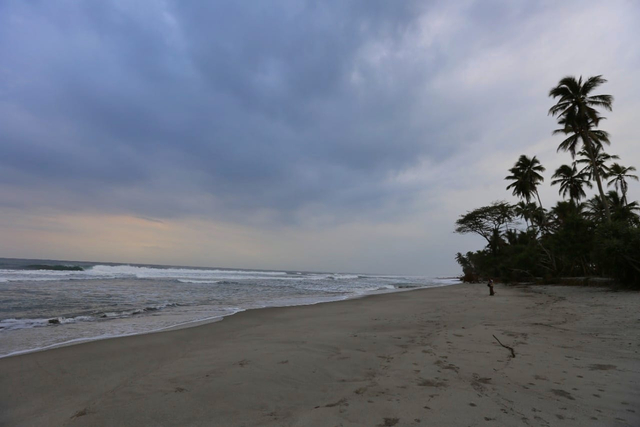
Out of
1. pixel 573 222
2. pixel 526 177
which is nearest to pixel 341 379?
pixel 573 222

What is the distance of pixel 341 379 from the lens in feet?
13.2

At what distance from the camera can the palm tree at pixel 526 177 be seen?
107 ft

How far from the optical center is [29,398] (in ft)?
12.4

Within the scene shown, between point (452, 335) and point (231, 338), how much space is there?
496 cm

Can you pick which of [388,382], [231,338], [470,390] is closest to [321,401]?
[388,382]

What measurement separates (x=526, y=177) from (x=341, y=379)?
3739cm

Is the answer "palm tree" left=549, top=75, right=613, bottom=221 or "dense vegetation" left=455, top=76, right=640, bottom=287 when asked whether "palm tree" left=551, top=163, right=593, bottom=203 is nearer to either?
"dense vegetation" left=455, top=76, right=640, bottom=287

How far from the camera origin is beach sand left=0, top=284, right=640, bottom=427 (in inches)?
118

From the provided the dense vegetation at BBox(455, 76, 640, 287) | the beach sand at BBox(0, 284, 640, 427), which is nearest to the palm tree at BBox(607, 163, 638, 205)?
the dense vegetation at BBox(455, 76, 640, 287)

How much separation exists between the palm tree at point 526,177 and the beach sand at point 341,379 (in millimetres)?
30584

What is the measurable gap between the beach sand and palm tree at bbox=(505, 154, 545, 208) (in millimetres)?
30584

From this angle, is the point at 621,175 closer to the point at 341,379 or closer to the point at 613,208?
the point at 613,208

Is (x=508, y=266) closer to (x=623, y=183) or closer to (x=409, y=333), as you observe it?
(x=623, y=183)

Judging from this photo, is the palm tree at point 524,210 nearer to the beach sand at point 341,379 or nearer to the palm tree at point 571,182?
the palm tree at point 571,182
